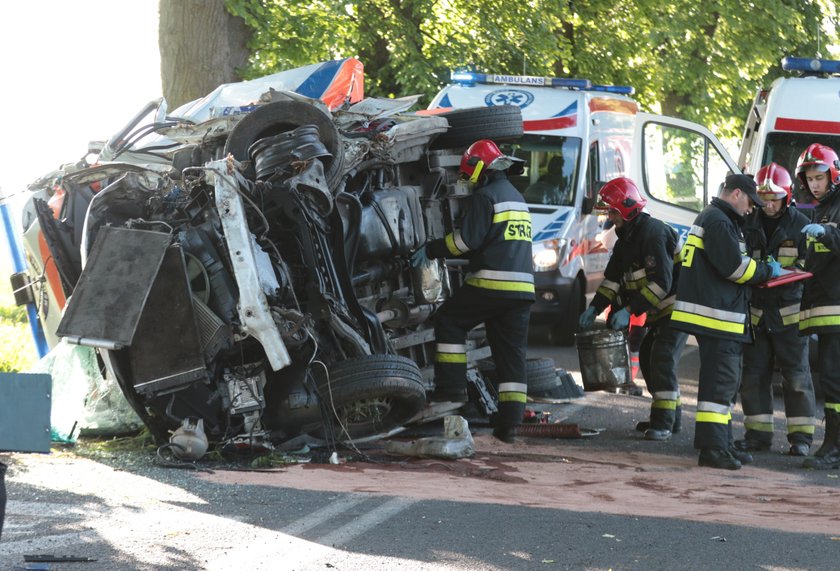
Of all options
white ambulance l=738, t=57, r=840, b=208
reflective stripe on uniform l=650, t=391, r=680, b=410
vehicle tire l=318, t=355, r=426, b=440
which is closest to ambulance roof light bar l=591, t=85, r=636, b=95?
white ambulance l=738, t=57, r=840, b=208

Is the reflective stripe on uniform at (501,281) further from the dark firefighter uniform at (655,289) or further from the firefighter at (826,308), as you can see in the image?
the firefighter at (826,308)

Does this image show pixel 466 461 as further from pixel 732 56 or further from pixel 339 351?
pixel 732 56

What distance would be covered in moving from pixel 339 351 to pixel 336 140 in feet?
4.32

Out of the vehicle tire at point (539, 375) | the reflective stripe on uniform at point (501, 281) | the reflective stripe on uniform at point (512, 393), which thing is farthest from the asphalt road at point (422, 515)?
the vehicle tire at point (539, 375)

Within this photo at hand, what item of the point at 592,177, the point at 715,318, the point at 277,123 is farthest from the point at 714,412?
the point at 592,177

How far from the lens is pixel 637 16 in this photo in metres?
22.6

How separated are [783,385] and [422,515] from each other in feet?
12.9

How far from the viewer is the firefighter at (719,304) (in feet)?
26.2

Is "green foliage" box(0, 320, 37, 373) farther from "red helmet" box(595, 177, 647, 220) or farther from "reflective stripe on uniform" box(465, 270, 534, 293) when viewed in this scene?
"red helmet" box(595, 177, 647, 220)

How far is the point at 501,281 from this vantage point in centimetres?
852

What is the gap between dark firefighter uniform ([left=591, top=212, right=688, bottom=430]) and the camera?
9.23 m

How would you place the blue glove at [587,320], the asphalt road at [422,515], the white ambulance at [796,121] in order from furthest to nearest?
the white ambulance at [796,121] → the blue glove at [587,320] → the asphalt road at [422,515]

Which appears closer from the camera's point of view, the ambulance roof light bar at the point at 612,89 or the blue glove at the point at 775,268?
the blue glove at the point at 775,268

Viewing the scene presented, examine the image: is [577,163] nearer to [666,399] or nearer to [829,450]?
[666,399]
